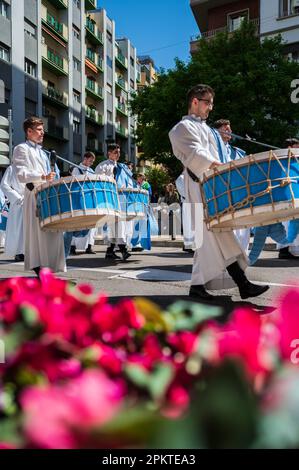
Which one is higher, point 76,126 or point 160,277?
point 76,126

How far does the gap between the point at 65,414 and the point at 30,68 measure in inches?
1618

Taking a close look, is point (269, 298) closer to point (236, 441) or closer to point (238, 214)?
point (238, 214)

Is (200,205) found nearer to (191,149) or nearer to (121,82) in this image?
(191,149)

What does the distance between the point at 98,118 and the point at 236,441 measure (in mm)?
53785

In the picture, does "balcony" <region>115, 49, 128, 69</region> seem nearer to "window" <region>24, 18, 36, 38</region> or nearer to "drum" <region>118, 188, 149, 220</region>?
"window" <region>24, 18, 36, 38</region>

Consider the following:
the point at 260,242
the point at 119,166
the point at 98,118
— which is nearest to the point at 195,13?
the point at 98,118

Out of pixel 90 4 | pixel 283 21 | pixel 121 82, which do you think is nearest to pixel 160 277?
pixel 283 21

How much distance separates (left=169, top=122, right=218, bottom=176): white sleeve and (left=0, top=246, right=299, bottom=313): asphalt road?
1.19m

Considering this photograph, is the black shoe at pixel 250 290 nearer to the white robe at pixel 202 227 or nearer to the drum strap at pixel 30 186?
the white robe at pixel 202 227

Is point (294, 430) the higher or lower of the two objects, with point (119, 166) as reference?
lower

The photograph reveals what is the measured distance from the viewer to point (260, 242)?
6352 mm

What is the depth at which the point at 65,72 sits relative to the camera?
44375 mm

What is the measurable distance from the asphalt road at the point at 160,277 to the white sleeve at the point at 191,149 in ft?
3.90

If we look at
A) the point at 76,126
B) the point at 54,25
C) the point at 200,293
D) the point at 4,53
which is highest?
the point at 54,25
